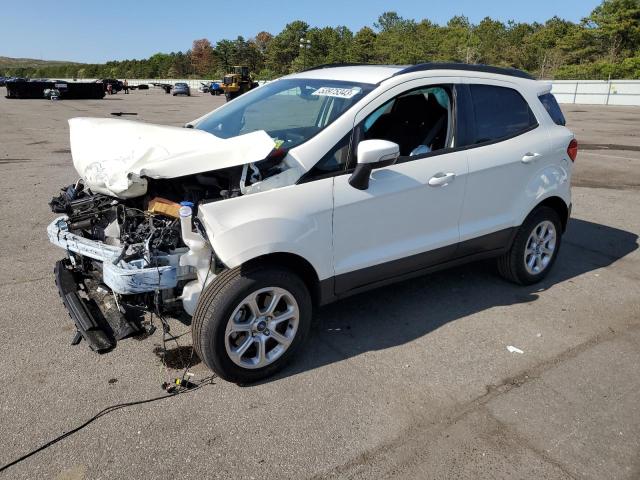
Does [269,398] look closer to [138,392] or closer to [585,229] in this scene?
[138,392]

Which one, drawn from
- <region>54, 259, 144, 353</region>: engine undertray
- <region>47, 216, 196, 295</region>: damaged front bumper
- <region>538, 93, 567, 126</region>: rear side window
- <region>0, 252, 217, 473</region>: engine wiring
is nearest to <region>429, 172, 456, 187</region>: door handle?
<region>538, 93, 567, 126</region>: rear side window

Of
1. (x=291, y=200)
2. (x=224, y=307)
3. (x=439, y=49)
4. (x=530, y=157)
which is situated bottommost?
(x=224, y=307)

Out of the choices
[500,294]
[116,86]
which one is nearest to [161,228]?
[500,294]

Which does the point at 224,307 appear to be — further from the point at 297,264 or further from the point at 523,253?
the point at 523,253

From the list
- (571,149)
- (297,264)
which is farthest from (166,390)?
(571,149)

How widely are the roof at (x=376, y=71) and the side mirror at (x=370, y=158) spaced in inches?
27.1

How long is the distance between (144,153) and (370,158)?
4.63ft

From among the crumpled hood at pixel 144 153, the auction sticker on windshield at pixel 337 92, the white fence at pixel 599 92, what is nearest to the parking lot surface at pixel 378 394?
the crumpled hood at pixel 144 153

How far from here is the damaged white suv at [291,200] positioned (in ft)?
10.0

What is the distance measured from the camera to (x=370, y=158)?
3.14 meters

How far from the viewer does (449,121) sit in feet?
13.2

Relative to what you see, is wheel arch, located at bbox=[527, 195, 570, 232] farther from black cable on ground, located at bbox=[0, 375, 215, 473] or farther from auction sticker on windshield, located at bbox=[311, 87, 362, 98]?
black cable on ground, located at bbox=[0, 375, 215, 473]

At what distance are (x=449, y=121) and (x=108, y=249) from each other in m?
2.63

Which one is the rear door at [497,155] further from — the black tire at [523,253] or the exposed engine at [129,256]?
the exposed engine at [129,256]
